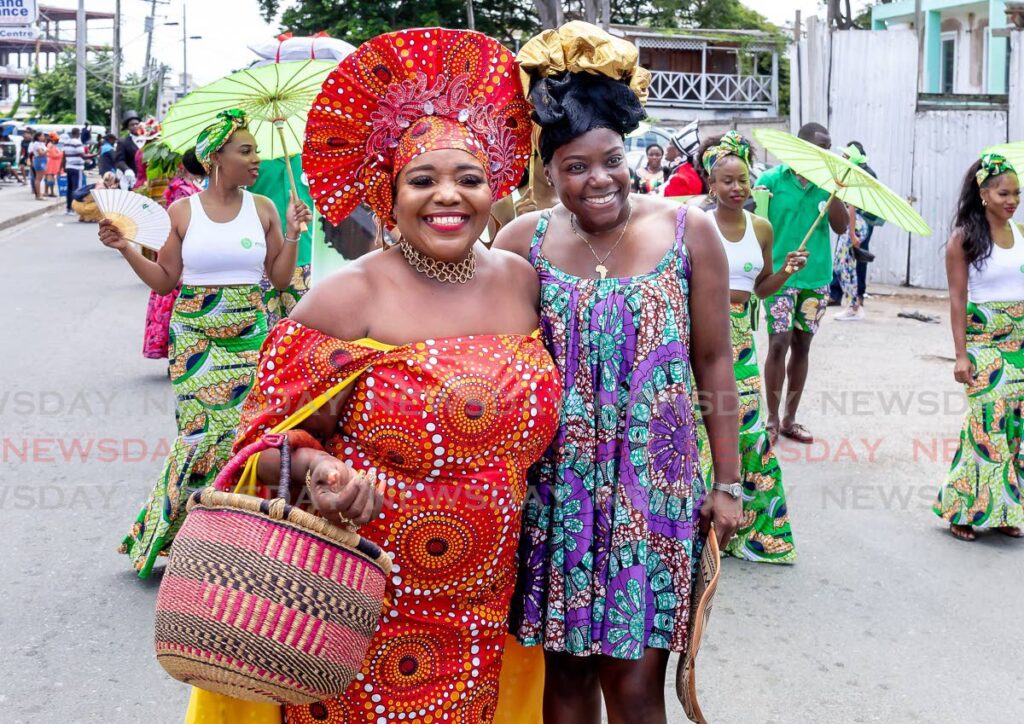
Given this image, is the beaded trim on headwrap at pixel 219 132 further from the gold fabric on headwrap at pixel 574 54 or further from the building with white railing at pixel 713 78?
the building with white railing at pixel 713 78

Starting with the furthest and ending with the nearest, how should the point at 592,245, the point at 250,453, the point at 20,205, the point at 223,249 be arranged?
the point at 20,205
the point at 223,249
the point at 592,245
the point at 250,453

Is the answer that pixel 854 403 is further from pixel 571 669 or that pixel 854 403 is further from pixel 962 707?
pixel 571 669

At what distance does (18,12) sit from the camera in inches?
1166

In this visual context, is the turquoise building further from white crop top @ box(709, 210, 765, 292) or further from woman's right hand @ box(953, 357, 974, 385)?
white crop top @ box(709, 210, 765, 292)

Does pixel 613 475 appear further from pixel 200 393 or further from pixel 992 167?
pixel 992 167

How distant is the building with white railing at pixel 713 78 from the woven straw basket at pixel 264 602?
117 feet

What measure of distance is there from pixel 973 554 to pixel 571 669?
11.0 feet

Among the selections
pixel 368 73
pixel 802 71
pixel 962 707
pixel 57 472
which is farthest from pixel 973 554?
pixel 802 71

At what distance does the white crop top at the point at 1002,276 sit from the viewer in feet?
18.6

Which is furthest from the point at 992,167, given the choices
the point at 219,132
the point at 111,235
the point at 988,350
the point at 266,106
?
the point at 111,235

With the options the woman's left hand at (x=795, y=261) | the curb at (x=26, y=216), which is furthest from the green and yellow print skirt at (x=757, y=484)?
the curb at (x=26, y=216)

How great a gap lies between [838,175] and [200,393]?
3307mm

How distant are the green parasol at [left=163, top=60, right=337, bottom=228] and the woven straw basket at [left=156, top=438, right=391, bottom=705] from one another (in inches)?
130

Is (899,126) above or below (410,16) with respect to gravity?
below
